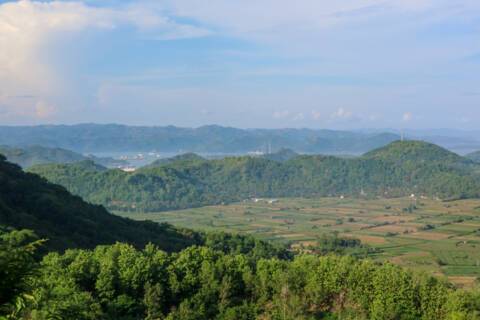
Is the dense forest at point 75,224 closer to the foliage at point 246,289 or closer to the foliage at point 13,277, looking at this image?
the foliage at point 246,289

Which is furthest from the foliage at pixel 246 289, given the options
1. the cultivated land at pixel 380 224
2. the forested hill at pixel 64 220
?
the cultivated land at pixel 380 224

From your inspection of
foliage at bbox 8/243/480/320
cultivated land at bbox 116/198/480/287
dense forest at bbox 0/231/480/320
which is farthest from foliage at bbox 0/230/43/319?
cultivated land at bbox 116/198/480/287

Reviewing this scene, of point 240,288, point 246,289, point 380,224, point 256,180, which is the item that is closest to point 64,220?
point 240,288

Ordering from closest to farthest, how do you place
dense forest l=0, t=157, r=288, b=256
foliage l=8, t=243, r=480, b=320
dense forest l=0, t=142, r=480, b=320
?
dense forest l=0, t=142, r=480, b=320
foliage l=8, t=243, r=480, b=320
dense forest l=0, t=157, r=288, b=256

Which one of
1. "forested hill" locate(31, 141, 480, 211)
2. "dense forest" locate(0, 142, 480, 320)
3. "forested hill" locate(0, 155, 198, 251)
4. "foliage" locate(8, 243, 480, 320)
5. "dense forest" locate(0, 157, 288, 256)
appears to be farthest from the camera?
"forested hill" locate(31, 141, 480, 211)

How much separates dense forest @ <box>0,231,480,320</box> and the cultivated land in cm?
2744

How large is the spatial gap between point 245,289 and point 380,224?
71.8 metres

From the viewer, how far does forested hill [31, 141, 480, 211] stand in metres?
141

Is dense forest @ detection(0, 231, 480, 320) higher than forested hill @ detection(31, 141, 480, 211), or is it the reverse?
dense forest @ detection(0, 231, 480, 320)

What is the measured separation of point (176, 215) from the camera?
116 metres

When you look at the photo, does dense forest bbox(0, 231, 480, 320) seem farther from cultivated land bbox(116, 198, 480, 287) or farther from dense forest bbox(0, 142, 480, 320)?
cultivated land bbox(116, 198, 480, 287)

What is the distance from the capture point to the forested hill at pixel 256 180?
141 metres

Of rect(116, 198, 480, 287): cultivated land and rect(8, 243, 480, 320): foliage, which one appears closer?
rect(8, 243, 480, 320): foliage

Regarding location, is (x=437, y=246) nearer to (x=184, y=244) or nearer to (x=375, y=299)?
(x=184, y=244)
